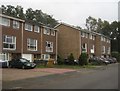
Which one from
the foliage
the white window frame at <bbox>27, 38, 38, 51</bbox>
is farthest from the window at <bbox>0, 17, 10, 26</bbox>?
the foliage

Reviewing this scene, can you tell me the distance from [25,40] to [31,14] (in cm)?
5181

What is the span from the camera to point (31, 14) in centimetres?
10344

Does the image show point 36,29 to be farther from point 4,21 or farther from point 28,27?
point 4,21

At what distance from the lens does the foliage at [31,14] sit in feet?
314

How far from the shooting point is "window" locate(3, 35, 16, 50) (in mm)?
47438

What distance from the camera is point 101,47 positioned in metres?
90.4

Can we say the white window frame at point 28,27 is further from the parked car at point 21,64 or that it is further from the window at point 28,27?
the parked car at point 21,64

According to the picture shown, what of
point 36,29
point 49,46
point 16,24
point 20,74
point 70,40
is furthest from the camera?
point 70,40

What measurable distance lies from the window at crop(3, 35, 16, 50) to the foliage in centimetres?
4223

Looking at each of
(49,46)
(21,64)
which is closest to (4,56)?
(21,64)

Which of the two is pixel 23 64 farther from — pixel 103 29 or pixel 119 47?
pixel 103 29

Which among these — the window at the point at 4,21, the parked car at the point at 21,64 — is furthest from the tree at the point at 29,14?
the parked car at the point at 21,64

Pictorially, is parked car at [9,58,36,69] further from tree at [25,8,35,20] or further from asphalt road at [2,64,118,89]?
tree at [25,8,35,20]

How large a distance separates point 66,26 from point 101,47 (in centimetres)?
2201
